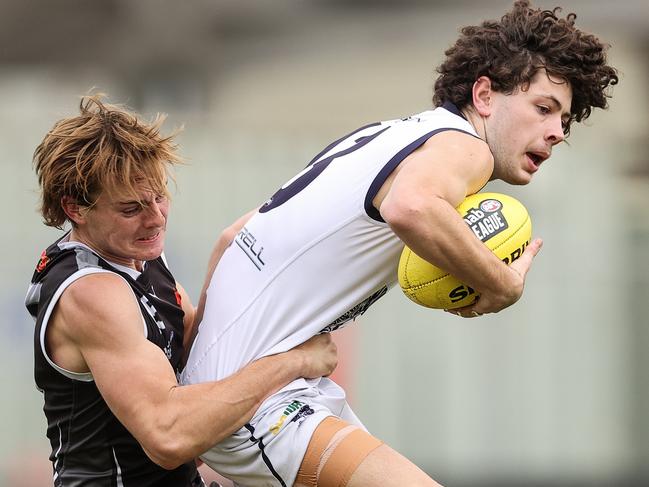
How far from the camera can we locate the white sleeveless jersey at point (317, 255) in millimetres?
3648

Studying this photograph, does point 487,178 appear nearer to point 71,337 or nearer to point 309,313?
point 309,313

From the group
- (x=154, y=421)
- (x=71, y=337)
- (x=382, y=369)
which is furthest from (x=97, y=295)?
(x=382, y=369)

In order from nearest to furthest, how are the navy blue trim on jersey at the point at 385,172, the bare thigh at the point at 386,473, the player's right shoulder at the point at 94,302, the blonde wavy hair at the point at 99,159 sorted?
the bare thigh at the point at 386,473 < the navy blue trim on jersey at the point at 385,172 < the player's right shoulder at the point at 94,302 < the blonde wavy hair at the point at 99,159

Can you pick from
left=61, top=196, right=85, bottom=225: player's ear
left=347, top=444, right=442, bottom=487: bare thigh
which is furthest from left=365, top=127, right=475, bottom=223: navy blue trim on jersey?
left=61, top=196, right=85, bottom=225: player's ear

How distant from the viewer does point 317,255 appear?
12.1 feet

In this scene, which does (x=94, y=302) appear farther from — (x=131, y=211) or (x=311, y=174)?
(x=311, y=174)

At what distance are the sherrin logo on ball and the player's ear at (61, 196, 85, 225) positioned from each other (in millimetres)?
1001

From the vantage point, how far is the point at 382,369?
325 inches

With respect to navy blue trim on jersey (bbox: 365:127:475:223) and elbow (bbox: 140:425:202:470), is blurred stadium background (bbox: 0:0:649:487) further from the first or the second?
navy blue trim on jersey (bbox: 365:127:475:223)

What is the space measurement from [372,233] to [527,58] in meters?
0.77

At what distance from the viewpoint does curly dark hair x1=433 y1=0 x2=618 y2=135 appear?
3.93 metres

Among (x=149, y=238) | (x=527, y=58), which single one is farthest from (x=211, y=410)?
(x=527, y=58)

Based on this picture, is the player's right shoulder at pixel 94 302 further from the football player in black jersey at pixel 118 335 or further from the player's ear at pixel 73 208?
the player's ear at pixel 73 208

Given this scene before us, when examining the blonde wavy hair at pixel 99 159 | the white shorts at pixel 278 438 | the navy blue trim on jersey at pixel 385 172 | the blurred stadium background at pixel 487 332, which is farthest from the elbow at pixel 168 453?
the blurred stadium background at pixel 487 332
